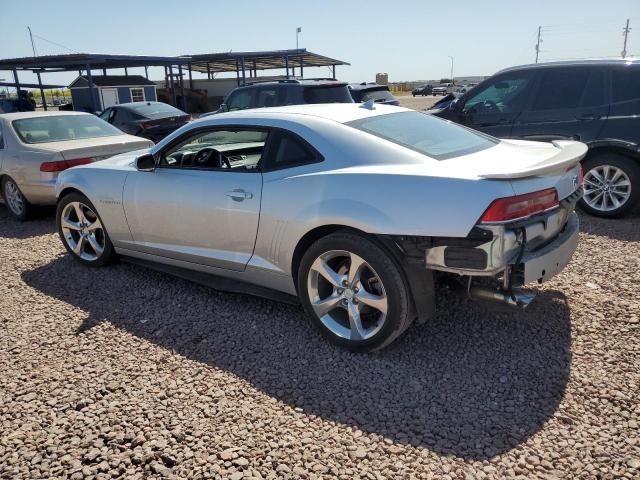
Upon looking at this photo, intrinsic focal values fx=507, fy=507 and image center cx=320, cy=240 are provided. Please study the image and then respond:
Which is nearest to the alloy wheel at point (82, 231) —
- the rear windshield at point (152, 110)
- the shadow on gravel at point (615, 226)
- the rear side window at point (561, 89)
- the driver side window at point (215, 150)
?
the driver side window at point (215, 150)

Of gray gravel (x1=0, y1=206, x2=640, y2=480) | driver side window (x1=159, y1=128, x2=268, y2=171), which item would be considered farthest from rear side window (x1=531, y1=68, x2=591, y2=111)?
driver side window (x1=159, y1=128, x2=268, y2=171)

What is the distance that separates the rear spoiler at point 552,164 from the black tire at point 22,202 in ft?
21.2

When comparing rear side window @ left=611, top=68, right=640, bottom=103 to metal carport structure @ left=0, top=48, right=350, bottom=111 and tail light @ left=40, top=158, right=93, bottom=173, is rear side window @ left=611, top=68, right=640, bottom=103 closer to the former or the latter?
tail light @ left=40, top=158, right=93, bottom=173

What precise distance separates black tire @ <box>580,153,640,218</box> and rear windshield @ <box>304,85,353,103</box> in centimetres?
473

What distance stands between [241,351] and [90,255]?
2.47 meters

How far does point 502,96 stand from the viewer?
264 inches

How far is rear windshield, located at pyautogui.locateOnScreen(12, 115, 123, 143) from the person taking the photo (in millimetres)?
7043

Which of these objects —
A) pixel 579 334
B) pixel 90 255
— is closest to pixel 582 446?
pixel 579 334

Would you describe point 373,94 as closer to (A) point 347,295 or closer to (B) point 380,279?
(A) point 347,295

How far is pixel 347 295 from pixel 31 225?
5638 millimetres

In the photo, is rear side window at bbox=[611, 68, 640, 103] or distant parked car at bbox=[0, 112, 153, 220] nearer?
rear side window at bbox=[611, 68, 640, 103]

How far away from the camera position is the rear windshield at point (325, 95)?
9359mm

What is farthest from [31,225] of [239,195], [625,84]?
[625,84]

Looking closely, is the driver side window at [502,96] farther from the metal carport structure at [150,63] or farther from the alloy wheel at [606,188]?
the metal carport structure at [150,63]
